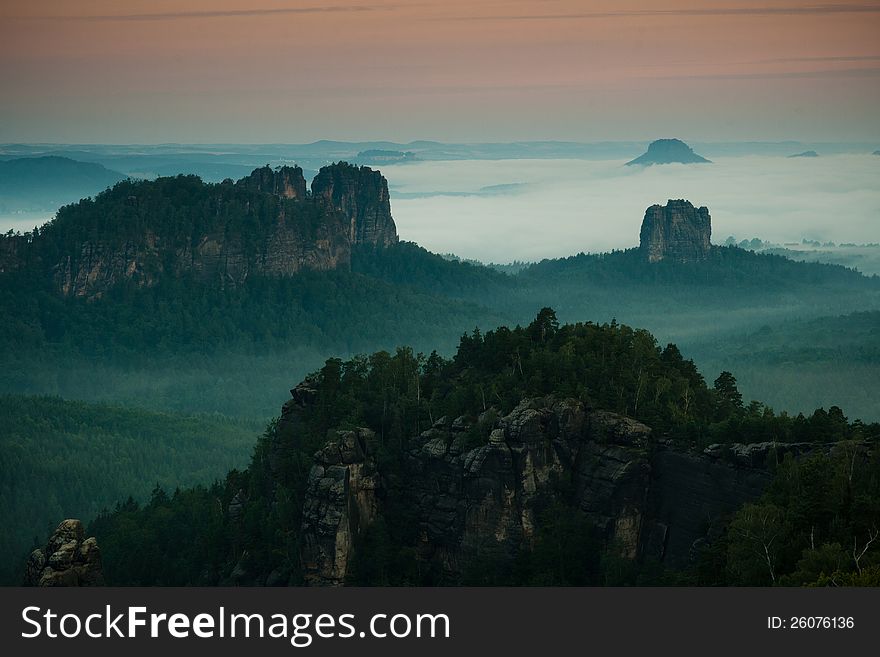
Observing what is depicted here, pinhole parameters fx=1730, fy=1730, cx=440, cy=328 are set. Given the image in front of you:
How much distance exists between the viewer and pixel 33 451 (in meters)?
157

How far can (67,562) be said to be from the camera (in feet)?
273

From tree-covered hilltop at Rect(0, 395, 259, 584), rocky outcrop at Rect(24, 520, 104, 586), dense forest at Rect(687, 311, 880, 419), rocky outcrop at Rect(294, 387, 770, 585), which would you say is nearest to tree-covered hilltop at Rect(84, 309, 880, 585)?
rocky outcrop at Rect(294, 387, 770, 585)

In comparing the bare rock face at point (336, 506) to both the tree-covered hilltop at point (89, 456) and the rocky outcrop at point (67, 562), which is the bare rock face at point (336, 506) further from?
the tree-covered hilltop at point (89, 456)

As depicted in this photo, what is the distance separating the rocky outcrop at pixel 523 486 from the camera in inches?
3334

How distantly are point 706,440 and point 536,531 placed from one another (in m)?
10.1

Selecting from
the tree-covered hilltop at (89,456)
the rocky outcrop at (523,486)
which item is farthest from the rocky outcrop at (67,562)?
the tree-covered hilltop at (89,456)

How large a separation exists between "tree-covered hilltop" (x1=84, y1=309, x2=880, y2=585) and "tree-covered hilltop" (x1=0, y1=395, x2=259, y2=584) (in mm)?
31375

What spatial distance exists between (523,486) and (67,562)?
23.1 metres

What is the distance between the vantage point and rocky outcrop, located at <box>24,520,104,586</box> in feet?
271

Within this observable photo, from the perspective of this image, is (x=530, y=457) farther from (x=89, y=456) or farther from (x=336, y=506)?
(x=89, y=456)

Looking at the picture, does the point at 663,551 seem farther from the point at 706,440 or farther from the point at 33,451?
the point at 33,451

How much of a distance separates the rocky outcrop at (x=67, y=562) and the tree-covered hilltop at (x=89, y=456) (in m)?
40.7

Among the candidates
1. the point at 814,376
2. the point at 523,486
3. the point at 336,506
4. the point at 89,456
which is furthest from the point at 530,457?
the point at 814,376
